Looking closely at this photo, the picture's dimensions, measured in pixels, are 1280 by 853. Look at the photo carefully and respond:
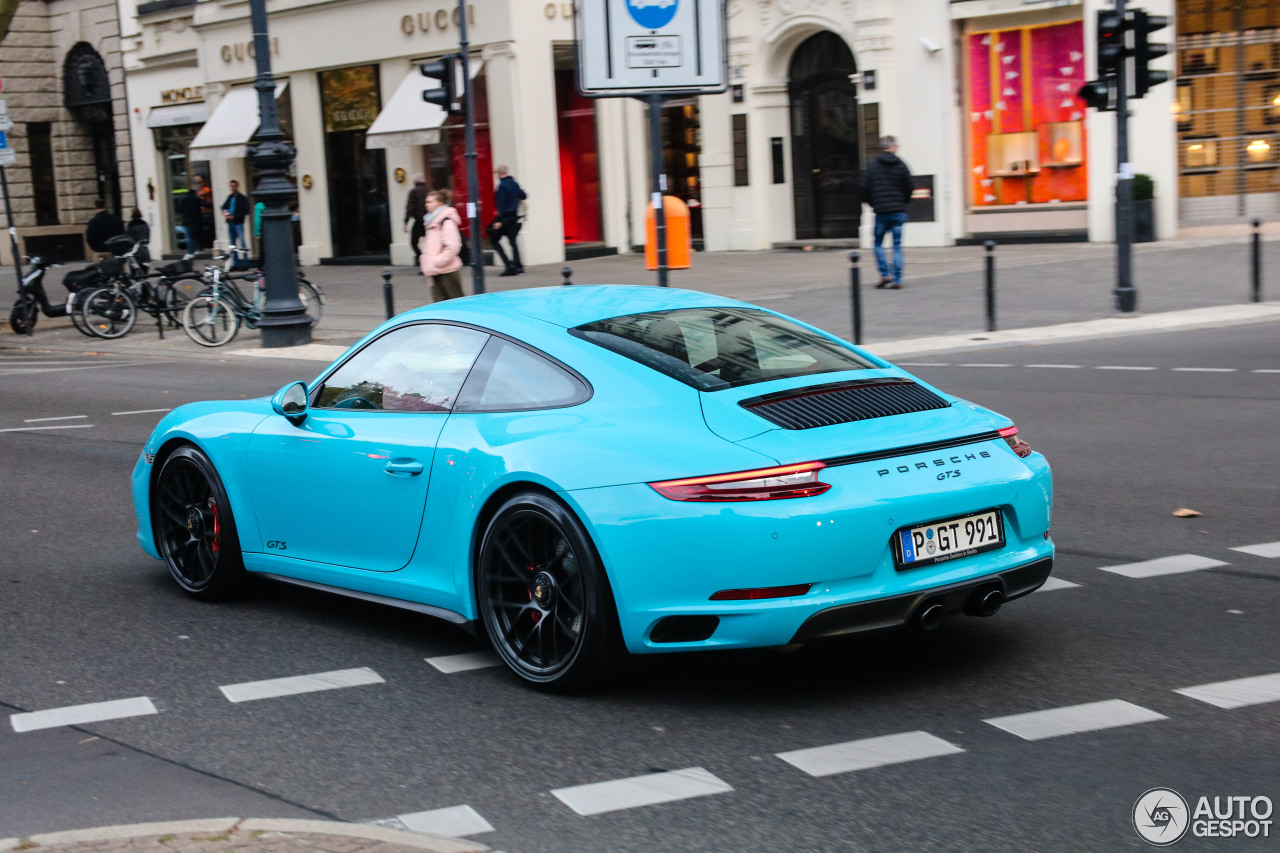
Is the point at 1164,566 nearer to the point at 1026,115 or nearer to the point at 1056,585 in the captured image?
the point at 1056,585

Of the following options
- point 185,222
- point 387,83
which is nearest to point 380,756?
point 387,83

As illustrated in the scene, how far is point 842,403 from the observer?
16.4 feet

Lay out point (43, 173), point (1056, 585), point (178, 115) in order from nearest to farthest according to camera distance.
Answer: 1. point (1056, 585)
2. point (178, 115)
3. point (43, 173)

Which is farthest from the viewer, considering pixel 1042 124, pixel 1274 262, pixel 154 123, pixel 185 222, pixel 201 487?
pixel 154 123

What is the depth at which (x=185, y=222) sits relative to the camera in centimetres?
3775

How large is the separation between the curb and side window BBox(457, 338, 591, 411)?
177 cm

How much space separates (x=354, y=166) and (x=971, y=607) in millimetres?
31437

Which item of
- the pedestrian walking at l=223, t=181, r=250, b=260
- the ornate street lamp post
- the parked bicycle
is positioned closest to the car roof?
the ornate street lamp post

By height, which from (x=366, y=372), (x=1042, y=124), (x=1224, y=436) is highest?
(x=1042, y=124)

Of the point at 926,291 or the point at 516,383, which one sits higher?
the point at 516,383

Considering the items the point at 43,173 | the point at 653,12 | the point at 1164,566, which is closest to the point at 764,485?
the point at 1164,566

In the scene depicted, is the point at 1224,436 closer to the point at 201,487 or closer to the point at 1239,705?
the point at 1239,705

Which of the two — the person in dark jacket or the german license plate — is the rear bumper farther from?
the person in dark jacket

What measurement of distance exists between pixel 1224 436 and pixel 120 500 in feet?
22.0
